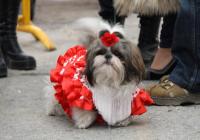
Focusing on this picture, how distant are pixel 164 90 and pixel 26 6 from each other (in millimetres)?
2585

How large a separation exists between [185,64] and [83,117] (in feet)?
2.90

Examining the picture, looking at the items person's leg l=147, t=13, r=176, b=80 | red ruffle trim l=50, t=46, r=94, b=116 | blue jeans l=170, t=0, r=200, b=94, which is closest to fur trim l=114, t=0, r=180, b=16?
blue jeans l=170, t=0, r=200, b=94

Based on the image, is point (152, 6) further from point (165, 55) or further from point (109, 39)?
point (109, 39)

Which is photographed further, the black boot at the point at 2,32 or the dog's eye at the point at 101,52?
the black boot at the point at 2,32

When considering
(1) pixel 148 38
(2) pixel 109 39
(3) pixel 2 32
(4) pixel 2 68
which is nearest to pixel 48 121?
(2) pixel 109 39

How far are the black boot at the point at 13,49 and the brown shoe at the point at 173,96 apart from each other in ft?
4.45

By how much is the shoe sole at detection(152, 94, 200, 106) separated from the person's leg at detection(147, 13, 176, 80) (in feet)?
1.83

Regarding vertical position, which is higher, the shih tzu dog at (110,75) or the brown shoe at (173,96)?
the shih tzu dog at (110,75)

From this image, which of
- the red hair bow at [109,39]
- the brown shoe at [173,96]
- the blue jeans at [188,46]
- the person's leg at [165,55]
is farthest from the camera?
the person's leg at [165,55]

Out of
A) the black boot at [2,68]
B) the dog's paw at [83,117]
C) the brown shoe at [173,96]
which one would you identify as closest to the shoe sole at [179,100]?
the brown shoe at [173,96]

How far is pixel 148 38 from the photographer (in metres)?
4.77

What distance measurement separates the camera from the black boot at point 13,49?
4.96m

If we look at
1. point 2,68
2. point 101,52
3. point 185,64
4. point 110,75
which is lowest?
point 2,68

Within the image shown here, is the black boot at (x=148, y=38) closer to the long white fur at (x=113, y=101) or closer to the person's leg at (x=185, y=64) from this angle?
the person's leg at (x=185, y=64)
